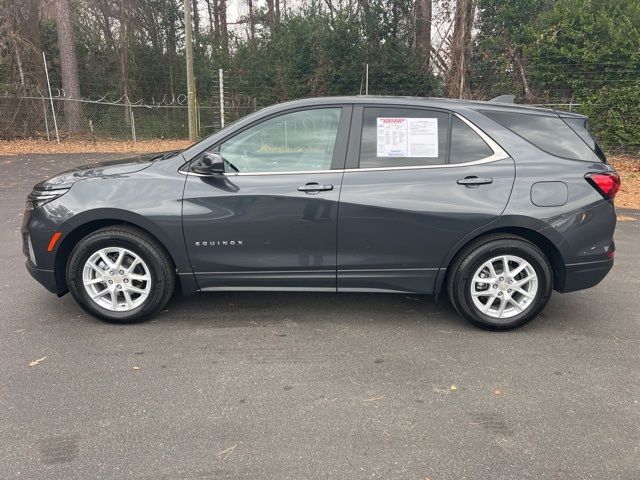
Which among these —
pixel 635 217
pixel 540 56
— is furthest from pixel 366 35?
pixel 635 217

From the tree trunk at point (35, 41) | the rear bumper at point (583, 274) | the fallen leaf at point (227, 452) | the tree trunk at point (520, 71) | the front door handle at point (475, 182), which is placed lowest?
the fallen leaf at point (227, 452)

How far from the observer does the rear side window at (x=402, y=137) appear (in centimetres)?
392

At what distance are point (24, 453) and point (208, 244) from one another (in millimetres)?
1788

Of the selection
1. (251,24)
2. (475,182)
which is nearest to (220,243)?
(475,182)

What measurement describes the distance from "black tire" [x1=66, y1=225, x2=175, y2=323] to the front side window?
33.3 inches

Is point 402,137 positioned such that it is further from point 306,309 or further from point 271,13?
point 271,13

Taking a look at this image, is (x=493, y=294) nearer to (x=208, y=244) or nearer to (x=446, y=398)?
(x=446, y=398)

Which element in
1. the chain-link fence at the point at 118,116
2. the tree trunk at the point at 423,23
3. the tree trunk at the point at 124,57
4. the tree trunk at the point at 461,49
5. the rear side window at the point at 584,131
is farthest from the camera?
the tree trunk at the point at 124,57

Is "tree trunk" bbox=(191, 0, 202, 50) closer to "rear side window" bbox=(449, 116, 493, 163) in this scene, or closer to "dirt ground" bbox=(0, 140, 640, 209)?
"dirt ground" bbox=(0, 140, 640, 209)

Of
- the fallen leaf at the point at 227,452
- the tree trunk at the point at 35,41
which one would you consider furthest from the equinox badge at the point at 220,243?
the tree trunk at the point at 35,41

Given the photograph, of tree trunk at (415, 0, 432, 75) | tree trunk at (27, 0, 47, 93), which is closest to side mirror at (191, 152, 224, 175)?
tree trunk at (415, 0, 432, 75)

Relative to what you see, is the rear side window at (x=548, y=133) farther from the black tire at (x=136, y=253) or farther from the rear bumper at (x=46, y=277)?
the rear bumper at (x=46, y=277)

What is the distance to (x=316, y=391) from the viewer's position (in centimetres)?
315

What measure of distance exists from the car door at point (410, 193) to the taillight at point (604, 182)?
0.59 metres
